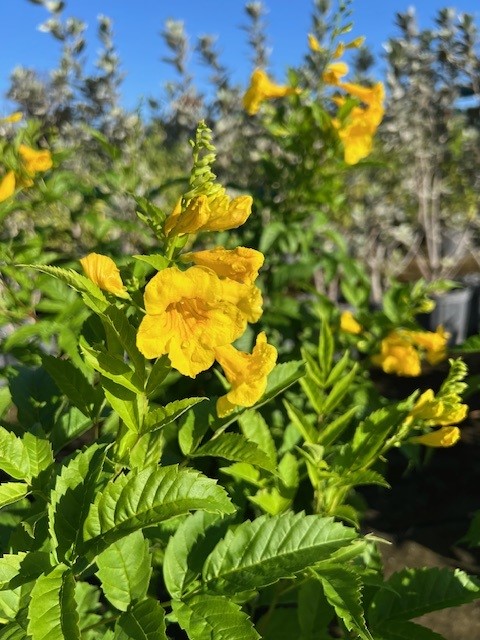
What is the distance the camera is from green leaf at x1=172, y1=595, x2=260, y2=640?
864 mm

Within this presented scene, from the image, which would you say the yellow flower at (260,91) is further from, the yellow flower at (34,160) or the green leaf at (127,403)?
the green leaf at (127,403)

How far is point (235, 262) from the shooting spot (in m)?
0.92

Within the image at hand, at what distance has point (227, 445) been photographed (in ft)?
3.48

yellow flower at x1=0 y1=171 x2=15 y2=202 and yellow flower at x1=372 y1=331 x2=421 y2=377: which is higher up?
yellow flower at x1=0 y1=171 x2=15 y2=202

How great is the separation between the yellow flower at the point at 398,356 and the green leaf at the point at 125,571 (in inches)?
53.4

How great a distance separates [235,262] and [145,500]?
0.39 m

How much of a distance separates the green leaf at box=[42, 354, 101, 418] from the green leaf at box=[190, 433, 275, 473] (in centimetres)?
22

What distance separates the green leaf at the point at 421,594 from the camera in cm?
116

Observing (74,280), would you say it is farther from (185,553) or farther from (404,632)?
(404,632)

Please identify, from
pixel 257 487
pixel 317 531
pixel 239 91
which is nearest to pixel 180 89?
pixel 239 91

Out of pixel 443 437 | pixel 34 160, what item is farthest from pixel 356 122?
pixel 443 437

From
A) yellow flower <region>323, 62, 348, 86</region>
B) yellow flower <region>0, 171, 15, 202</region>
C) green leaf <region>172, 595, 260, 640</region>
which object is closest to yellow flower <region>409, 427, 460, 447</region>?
green leaf <region>172, 595, 260, 640</region>

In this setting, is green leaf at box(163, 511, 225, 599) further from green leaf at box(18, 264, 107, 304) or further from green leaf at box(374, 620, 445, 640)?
green leaf at box(18, 264, 107, 304)

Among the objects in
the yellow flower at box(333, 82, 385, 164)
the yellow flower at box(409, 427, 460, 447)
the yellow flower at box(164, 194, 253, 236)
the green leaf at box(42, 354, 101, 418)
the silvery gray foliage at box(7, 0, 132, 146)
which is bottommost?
the yellow flower at box(409, 427, 460, 447)
